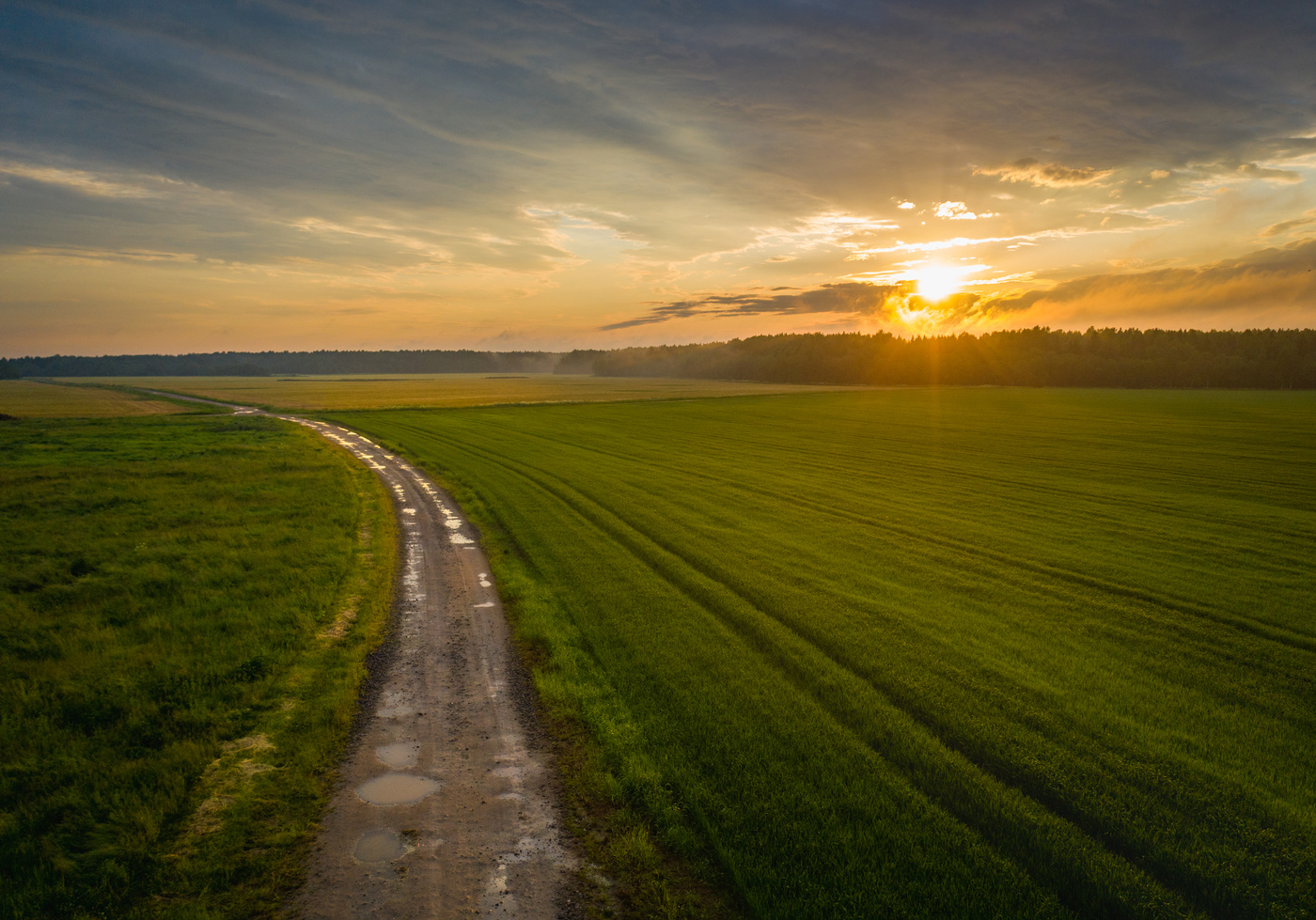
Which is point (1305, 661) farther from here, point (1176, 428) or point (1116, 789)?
point (1176, 428)

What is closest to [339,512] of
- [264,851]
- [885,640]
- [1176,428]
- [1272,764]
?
[264,851]

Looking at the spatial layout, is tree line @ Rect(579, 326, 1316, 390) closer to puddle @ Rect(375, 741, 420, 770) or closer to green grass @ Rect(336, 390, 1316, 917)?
green grass @ Rect(336, 390, 1316, 917)

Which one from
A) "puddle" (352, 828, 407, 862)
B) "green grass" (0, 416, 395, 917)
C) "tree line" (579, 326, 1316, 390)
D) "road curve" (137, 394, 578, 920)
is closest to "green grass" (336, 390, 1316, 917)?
"road curve" (137, 394, 578, 920)

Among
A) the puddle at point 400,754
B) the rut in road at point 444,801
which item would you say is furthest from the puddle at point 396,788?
the puddle at point 400,754

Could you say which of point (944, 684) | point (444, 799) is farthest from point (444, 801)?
point (944, 684)

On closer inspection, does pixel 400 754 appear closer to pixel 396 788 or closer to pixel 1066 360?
pixel 396 788
